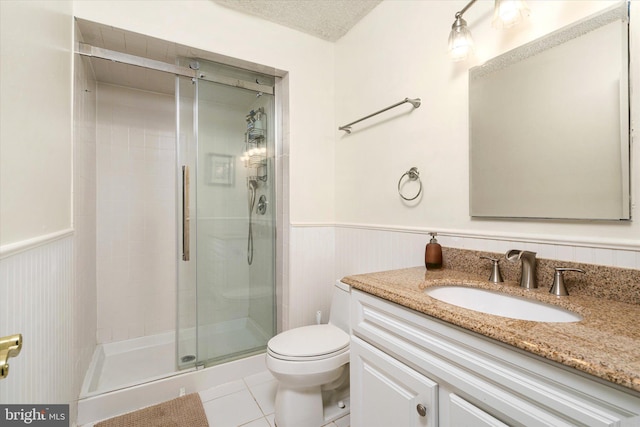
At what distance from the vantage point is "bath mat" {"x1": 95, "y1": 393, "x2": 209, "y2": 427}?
Answer: 155cm

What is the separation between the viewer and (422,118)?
1.57m

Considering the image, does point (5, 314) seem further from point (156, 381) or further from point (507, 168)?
point (507, 168)

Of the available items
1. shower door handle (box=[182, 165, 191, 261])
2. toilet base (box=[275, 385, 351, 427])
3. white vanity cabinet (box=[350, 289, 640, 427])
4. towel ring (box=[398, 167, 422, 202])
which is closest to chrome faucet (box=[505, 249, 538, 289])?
white vanity cabinet (box=[350, 289, 640, 427])

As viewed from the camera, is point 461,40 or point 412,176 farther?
point 412,176

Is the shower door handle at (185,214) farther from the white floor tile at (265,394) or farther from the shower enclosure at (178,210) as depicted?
the white floor tile at (265,394)

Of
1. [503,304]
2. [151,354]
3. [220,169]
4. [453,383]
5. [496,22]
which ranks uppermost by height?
[496,22]

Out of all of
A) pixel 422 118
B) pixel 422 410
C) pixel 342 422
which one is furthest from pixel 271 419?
pixel 422 118

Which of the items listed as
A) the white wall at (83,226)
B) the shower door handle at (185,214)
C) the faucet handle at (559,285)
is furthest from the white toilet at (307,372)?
the white wall at (83,226)

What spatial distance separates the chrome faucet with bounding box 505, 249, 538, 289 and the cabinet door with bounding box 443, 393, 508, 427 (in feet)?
1.74

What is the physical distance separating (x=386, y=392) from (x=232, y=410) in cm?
113

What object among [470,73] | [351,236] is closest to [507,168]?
[470,73]

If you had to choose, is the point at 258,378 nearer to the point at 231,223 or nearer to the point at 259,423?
the point at 259,423

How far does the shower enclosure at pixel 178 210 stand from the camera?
192 centimetres

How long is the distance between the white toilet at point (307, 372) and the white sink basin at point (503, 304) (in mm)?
659
